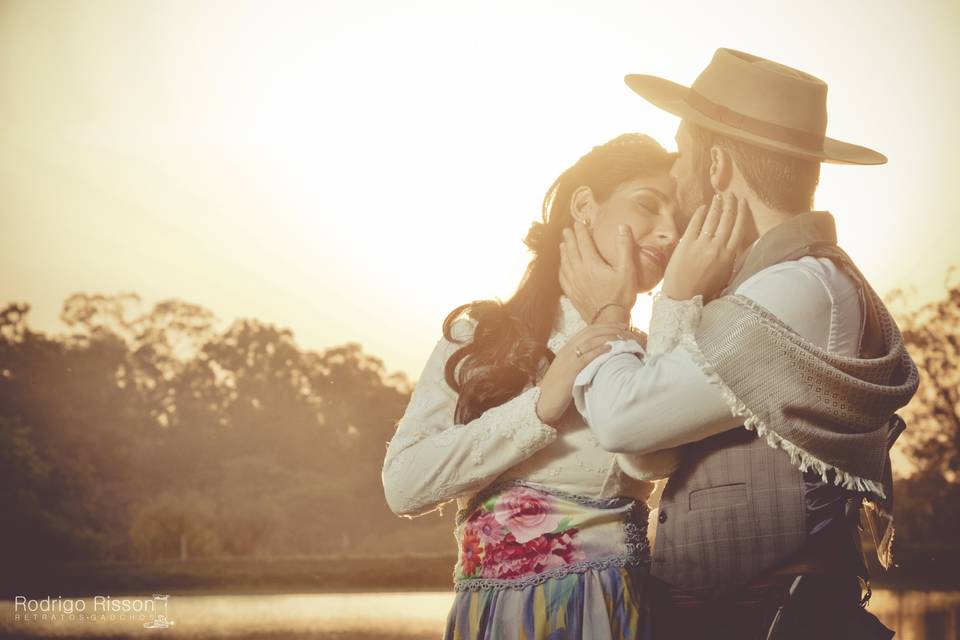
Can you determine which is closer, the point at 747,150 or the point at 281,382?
the point at 747,150

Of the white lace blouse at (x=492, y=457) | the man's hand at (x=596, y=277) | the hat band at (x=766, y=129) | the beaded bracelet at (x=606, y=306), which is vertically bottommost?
the white lace blouse at (x=492, y=457)

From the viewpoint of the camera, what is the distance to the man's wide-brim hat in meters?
1.94

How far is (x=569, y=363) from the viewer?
1.84 meters

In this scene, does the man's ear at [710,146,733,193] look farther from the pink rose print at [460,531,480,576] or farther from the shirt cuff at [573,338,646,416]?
the pink rose print at [460,531,480,576]

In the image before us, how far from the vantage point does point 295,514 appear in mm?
18109

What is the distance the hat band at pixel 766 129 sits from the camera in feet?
6.35

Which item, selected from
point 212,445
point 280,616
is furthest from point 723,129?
point 212,445

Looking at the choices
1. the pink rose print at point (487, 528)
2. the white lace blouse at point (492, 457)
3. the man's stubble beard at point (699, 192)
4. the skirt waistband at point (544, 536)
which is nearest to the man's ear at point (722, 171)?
the man's stubble beard at point (699, 192)

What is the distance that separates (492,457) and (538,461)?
Result: 12 centimetres

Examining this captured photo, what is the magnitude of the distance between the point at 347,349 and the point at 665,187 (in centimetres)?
1910

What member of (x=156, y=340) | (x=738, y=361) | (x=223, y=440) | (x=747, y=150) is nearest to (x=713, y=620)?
(x=738, y=361)

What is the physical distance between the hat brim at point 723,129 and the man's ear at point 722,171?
0.04 metres

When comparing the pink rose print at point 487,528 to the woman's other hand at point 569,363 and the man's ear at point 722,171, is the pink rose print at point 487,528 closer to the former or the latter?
the woman's other hand at point 569,363

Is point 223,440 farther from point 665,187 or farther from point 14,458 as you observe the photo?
point 665,187
